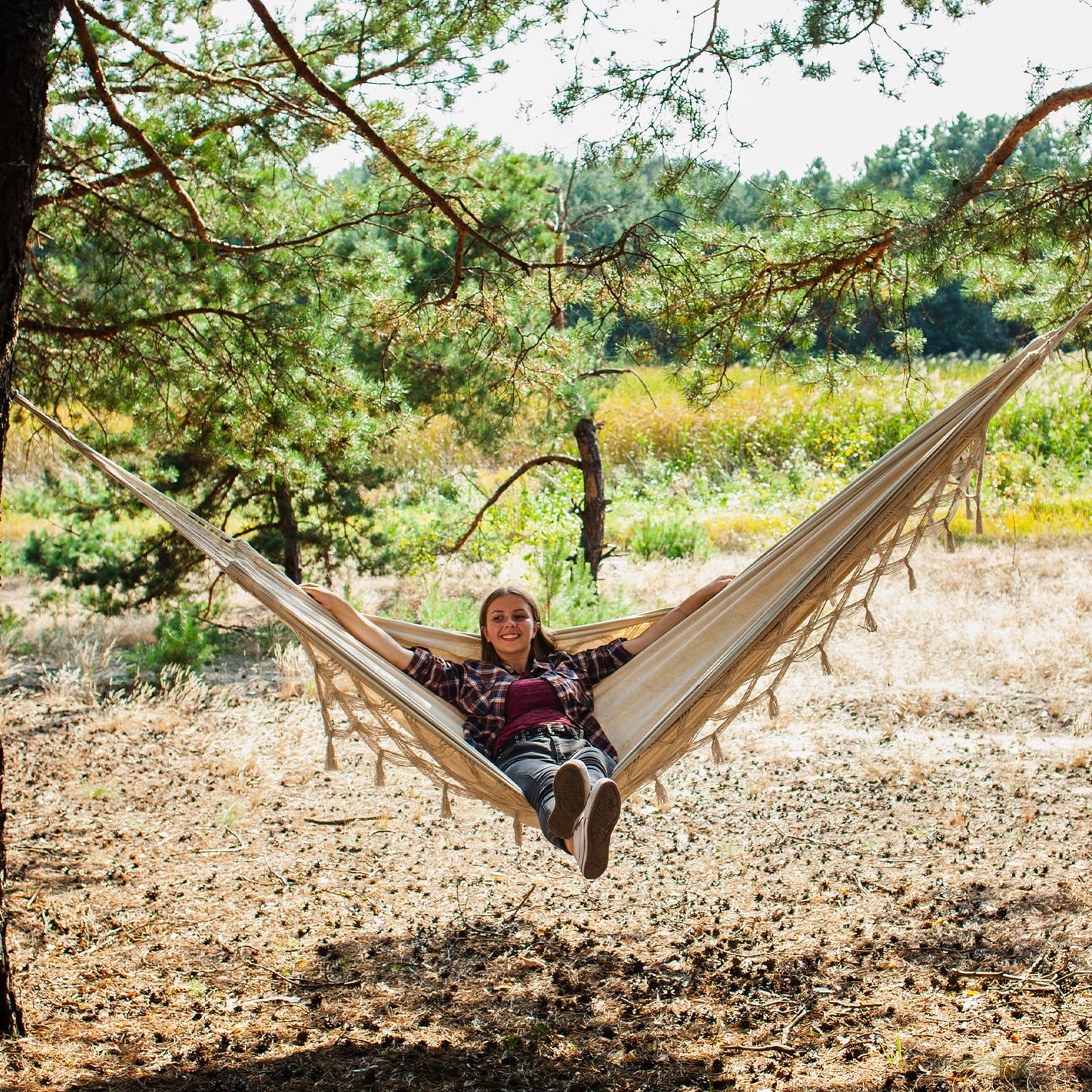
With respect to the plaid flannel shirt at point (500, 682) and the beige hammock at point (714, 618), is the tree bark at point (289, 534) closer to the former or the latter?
the plaid flannel shirt at point (500, 682)

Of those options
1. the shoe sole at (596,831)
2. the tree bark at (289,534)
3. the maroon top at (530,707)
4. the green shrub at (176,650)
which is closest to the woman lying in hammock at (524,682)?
the maroon top at (530,707)

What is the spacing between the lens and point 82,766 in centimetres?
328

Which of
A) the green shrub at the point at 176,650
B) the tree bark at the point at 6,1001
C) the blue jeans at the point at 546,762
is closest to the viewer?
the tree bark at the point at 6,1001

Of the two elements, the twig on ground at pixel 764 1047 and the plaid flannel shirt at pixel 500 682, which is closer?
the twig on ground at pixel 764 1047

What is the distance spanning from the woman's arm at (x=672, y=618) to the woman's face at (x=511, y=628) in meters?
0.23

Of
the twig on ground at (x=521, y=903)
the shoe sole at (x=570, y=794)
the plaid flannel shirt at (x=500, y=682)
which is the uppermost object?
the plaid flannel shirt at (x=500, y=682)

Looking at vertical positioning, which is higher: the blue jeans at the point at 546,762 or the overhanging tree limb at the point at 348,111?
the overhanging tree limb at the point at 348,111

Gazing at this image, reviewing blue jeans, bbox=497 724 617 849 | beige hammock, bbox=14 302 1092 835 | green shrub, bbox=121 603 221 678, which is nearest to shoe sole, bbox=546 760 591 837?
blue jeans, bbox=497 724 617 849

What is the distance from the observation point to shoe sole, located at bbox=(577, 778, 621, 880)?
64.2 inches

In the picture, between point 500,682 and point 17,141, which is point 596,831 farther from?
point 17,141

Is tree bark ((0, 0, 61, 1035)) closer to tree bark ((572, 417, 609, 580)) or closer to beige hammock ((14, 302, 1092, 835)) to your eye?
beige hammock ((14, 302, 1092, 835))

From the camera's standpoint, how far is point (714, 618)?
221cm

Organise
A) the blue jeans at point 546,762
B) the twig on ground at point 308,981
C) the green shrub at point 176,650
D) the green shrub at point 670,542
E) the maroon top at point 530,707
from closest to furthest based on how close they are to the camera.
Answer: the blue jeans at point 546,762
the twig on ground at point 308,981
the maroon top at point 530,707
the green shrub at point 176,650
the green shrub at point 670,542

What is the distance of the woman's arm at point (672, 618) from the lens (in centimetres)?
235
